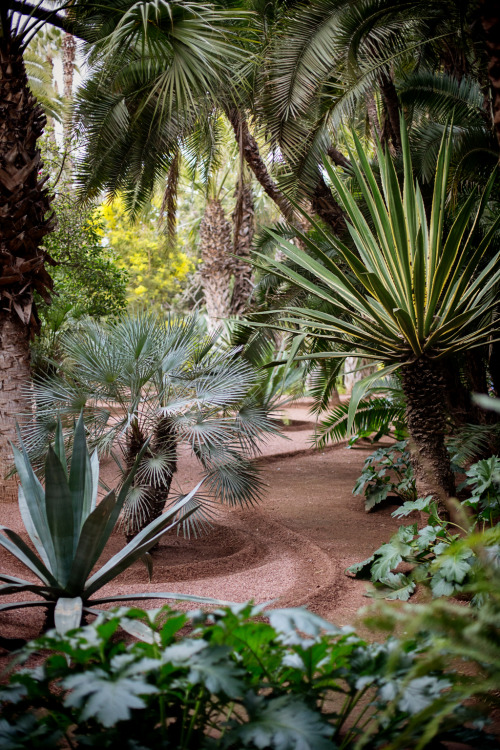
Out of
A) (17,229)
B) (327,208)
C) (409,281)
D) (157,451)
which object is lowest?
(157,451)

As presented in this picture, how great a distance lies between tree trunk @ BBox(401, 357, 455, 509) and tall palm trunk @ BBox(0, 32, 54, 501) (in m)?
3.73

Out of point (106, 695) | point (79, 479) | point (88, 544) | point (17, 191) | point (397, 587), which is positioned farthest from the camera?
point (17, 191)

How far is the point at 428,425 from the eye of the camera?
4676 mm

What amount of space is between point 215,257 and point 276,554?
12955 mm

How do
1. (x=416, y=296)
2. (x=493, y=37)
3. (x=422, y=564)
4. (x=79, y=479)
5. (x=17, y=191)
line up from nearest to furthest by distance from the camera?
(x=493, y=37)
(x=79, y=479)
(x=422, y=564)
(x=416, y=296)
(x=17, y=191)

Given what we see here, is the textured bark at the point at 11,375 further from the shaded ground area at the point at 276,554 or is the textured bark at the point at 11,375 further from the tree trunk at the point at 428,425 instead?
the tree trunk at the point at 428,425

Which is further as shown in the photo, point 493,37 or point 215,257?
point 215,257

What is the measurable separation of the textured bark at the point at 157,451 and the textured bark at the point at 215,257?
11.8 m

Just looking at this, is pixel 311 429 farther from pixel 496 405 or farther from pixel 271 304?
pixel 496 405

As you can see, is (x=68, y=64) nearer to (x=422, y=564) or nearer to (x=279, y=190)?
(x=279, y=190)

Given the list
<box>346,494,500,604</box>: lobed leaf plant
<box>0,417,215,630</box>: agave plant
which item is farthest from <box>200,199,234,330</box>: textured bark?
<box>0,417,215,630</box>: agave plant

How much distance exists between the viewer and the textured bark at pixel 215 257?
16969mm

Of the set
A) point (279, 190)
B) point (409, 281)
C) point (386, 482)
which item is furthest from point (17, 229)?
point (386, 482)

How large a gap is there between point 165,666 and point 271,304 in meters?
6.06
